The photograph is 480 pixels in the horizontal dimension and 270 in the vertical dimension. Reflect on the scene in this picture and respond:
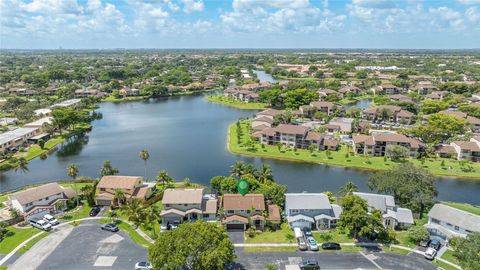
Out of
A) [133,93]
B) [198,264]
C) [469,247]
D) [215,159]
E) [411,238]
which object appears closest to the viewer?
[198,264]

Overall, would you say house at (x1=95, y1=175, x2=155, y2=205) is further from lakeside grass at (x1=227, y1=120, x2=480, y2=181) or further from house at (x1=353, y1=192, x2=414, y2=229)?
house at (x1=353, y1=192, x2=414, y2=229)

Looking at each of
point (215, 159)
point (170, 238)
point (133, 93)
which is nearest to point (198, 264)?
point (170, 238)

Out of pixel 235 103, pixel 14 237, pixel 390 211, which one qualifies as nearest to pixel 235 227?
pixel 390 211

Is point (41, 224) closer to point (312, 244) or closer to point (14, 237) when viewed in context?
point (14, 237)

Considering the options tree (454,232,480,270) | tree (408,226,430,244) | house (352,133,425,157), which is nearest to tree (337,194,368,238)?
tree (408,226,430,244)

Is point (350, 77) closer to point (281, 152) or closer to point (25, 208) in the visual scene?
point (281, 152)

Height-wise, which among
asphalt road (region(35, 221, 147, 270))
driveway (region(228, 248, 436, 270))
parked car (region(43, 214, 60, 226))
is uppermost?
parked car (region(43, 214, 60, 226))
